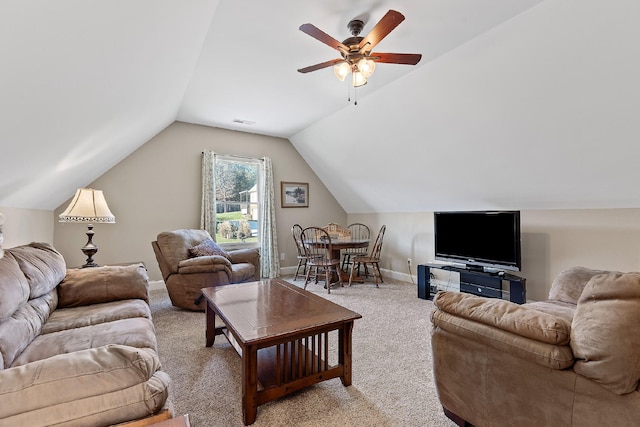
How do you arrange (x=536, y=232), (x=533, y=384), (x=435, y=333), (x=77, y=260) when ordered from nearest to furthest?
(x=533, y=384) → (x=435, y=333) → (x=536, y=232) → (x=77, y=260)

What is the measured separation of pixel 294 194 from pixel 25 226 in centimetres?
372

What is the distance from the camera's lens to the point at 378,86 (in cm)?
335

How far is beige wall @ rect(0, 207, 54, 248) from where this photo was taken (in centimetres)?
259

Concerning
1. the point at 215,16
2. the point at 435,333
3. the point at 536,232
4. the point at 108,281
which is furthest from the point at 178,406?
the point at 536,232

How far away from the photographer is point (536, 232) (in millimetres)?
3576

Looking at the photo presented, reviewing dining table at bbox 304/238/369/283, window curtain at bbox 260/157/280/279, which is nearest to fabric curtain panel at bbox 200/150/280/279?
window curtain at bbox 260/157/280/279

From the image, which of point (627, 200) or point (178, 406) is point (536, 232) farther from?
point (178, 406)

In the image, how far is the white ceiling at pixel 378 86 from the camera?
1611 mm

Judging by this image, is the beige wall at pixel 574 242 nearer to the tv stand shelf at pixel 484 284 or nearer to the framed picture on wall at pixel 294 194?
Result: the tv stand shelf at pixel 484 284

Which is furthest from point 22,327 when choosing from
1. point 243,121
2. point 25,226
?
point 243,121

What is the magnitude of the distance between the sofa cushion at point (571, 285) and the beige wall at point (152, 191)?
14.8ft

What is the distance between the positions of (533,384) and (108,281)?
2738mm

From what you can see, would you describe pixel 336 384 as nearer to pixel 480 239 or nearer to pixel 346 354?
pixel 346 354

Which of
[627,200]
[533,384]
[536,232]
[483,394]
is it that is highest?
[627,200]
